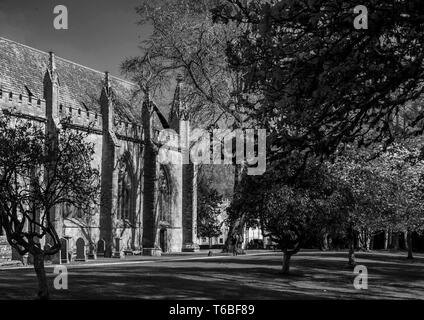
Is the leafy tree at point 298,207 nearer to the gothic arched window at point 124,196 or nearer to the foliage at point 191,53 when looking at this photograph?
the foliage at point 191,53

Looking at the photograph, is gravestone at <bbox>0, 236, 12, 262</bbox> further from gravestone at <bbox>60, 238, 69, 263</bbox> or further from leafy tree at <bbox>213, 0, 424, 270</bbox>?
leafy tree at <bbox>213, 0, 424, 270</bbox>

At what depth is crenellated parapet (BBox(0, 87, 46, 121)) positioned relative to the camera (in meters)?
33.9

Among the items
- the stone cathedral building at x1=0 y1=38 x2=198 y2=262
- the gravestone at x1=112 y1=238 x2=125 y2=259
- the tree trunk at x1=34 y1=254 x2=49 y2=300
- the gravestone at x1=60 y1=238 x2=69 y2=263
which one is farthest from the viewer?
the gravestone at x1=112 y1=238 x2=125 y2=259

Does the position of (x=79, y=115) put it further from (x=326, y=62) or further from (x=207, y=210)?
(x=326, y=62)

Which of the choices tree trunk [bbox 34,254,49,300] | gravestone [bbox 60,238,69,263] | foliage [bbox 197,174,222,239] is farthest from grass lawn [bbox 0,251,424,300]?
foliage [bbox 197,174,222,239]

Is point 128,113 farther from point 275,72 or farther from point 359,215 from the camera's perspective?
point 275,72

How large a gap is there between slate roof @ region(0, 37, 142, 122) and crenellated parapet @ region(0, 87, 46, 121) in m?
2.30

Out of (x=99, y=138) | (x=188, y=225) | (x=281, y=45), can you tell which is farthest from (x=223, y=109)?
(x=281, y=45)

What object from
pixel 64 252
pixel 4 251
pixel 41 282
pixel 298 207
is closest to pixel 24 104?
pixel 4 251

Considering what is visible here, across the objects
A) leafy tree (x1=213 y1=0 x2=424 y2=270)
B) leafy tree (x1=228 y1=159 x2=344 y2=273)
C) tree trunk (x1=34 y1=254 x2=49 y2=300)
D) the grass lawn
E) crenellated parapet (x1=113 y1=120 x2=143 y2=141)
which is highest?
crenellated parapet (x1=113 y1=120 x2=143 y2=141)

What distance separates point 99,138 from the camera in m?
41.9

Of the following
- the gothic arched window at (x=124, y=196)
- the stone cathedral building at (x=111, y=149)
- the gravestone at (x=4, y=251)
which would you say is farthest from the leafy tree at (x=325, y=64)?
the gothic arched window at (x=124, y=196)

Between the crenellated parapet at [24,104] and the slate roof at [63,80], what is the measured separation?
2.30m

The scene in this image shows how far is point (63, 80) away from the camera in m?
43.9
